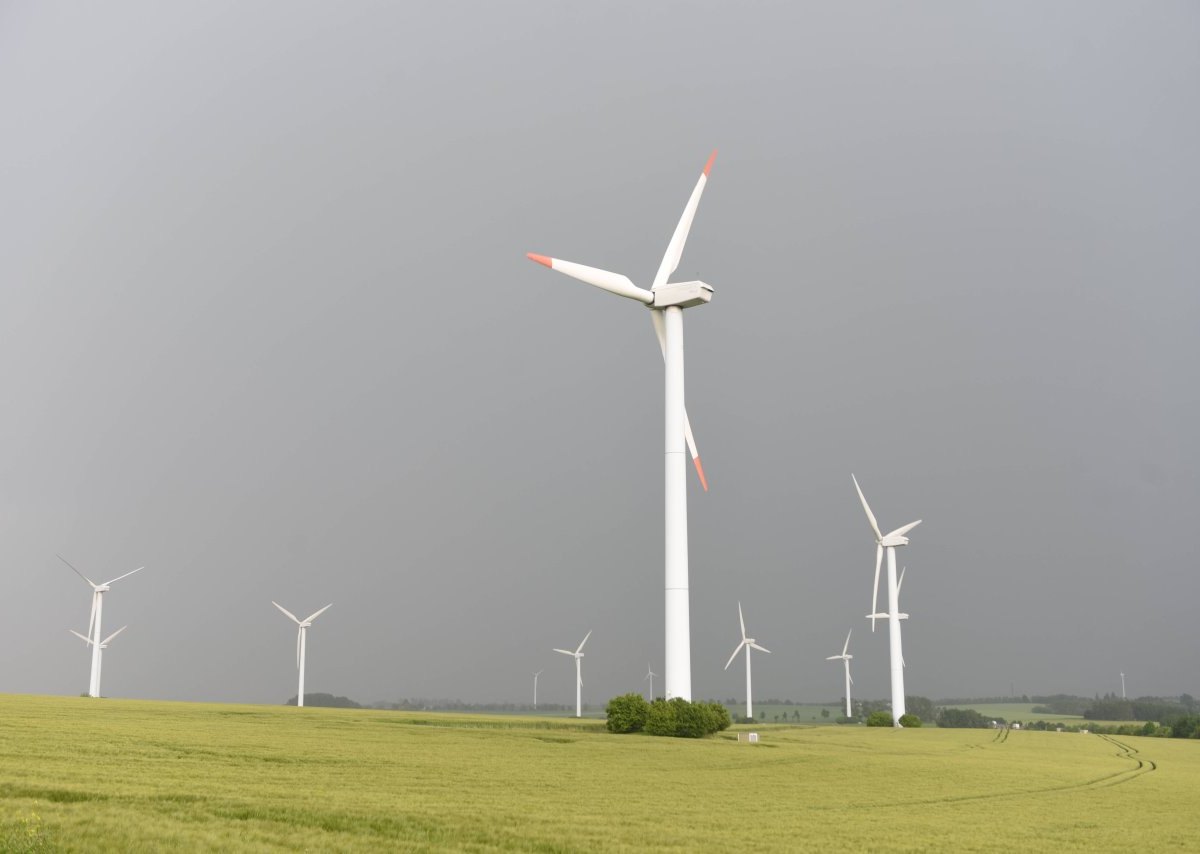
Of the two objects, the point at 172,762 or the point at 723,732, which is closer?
the point at 172,762

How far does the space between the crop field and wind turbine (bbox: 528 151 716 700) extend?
20.9 ft

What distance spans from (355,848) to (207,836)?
2899 mm

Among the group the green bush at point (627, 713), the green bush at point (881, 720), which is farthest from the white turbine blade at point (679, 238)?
the green bush at point (881, 720)

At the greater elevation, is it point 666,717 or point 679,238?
point 679,238

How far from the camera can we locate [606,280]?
6297cm

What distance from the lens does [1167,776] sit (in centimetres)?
4738

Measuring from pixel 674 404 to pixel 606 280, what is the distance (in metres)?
9.50

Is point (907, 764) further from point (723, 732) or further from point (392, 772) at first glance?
point (392, 772)

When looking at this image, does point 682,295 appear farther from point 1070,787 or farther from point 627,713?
point 1070,787

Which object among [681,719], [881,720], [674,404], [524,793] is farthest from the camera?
[881,720]

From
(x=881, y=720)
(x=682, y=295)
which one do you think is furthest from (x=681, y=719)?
(x=881, y=720)

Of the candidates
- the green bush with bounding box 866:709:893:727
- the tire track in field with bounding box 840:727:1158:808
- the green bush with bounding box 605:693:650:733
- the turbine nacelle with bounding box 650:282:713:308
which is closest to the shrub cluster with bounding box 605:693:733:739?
the green bush with bounding box 605:693:650:733

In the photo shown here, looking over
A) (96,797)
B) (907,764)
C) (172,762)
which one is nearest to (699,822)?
(96,797)

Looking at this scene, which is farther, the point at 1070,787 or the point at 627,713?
the point at 627,713
